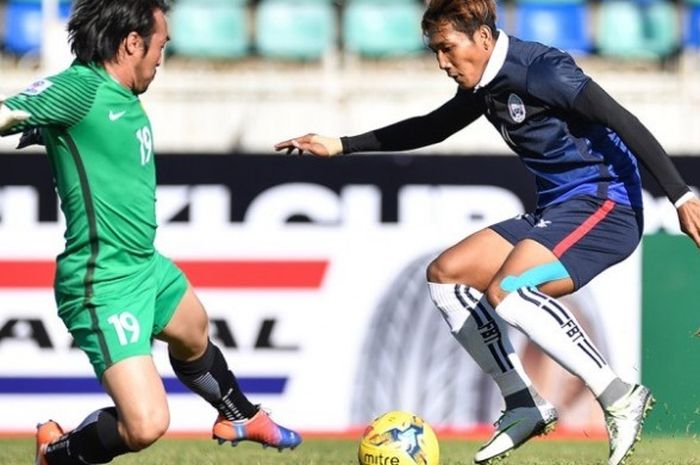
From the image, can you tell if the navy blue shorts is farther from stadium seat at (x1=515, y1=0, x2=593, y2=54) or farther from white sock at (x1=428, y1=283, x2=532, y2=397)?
stadium seat at (x1=515, y1=0, x2=593, y2=54)

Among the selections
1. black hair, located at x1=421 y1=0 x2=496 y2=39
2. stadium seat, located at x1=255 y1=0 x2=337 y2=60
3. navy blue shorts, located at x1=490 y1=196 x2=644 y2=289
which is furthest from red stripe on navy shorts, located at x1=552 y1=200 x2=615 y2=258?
stadium seat, located at x1=255 y1=0 x2=337 y2=60

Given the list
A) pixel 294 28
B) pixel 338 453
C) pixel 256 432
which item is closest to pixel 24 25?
pixel 294 28

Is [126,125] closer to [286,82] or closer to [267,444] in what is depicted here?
[267,444]

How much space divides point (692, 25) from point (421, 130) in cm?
1118

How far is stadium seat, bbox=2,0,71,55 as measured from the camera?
56.4ft

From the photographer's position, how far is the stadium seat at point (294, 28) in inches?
685

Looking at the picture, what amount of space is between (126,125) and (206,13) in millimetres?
12591

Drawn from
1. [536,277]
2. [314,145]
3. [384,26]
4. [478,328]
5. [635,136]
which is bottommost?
[384,26]

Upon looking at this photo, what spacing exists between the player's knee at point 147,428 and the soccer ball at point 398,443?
3.38 feet

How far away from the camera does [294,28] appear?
17.6m

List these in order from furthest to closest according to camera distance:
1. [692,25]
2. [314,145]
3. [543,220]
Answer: [692,25] < [314,145] < [543,220]

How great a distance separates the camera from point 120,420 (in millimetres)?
5441

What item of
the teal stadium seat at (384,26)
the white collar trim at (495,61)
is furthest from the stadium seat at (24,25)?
the white collar trim at (495,61)

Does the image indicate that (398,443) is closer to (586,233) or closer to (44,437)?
(586,233)
